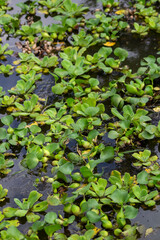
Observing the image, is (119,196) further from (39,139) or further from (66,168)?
(39,139)

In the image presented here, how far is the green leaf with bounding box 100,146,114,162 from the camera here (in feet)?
6.81

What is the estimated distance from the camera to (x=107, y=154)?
2088 millimetres

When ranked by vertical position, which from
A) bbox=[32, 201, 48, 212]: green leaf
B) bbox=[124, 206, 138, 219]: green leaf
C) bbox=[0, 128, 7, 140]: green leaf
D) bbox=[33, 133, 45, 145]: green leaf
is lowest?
bbox=[124, 206, 138, 219]: green leaf

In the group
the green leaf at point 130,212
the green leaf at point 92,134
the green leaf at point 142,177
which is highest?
the green leaf at point 92,134

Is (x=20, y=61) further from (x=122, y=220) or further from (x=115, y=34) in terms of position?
(x=122, y=220)

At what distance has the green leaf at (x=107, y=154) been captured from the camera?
2076 millimetres

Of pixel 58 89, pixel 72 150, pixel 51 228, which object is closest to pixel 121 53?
pixel 58 89

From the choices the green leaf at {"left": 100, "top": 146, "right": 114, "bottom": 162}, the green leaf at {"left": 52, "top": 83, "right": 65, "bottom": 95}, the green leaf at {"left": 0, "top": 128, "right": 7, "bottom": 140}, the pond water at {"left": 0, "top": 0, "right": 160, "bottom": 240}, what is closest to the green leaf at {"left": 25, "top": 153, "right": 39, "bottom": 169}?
the pond water at {"left": 0, "top": 0, "right": 160, "bottom": 240}

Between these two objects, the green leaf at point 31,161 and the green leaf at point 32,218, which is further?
the green leaf at point 31,161

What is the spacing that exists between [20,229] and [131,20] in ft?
7.65

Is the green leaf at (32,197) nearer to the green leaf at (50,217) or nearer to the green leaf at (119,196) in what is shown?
the green leaf at (50,217)

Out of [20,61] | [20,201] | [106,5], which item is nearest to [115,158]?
[20,201]

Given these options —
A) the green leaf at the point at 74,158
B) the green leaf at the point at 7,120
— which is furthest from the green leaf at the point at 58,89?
the green leaf at the point at 74,158

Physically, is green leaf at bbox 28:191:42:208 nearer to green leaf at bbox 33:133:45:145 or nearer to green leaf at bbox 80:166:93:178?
green leaf at bbox 80:166:93:178
